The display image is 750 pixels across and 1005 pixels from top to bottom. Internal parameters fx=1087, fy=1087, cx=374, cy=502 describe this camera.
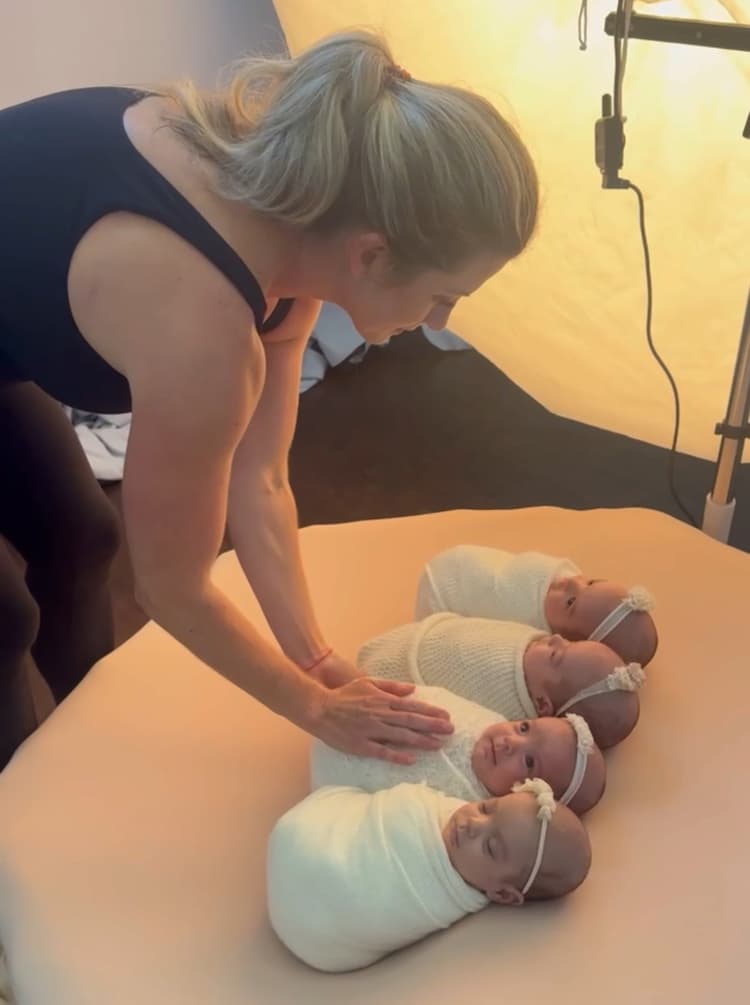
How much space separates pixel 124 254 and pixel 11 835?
0.64 meters

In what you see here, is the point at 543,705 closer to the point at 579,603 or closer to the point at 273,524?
the point at 579,603

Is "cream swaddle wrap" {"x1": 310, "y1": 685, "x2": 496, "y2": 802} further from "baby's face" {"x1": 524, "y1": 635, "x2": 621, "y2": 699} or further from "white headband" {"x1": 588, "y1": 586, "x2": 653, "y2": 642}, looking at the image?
"white headband" {"x1": 588, "y1": 586, "x2": 653, "y2": 642}

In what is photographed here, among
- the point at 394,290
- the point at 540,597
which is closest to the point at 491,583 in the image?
the point at 540,597

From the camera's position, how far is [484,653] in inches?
49.5

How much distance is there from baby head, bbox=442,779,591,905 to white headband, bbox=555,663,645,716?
20cm

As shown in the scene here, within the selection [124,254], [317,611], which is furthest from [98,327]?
[317,611]

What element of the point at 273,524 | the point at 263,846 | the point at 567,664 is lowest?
the point at 263,846

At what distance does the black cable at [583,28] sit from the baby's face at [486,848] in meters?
0.97

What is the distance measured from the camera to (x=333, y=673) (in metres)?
1.26

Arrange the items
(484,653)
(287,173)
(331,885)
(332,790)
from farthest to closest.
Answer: (484,653)
(332,790)
(331,885)
(287,173)

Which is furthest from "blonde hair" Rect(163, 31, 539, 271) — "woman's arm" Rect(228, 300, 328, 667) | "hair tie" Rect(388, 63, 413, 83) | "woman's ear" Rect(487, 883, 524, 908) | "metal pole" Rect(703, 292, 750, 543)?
"metal pole" Rect(703, 292, 750, 543)

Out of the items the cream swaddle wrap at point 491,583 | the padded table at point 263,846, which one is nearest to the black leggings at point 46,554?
the padded table at point 263,846

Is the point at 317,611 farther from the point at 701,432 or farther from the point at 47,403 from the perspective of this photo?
the point at 701,432

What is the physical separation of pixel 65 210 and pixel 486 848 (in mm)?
671
